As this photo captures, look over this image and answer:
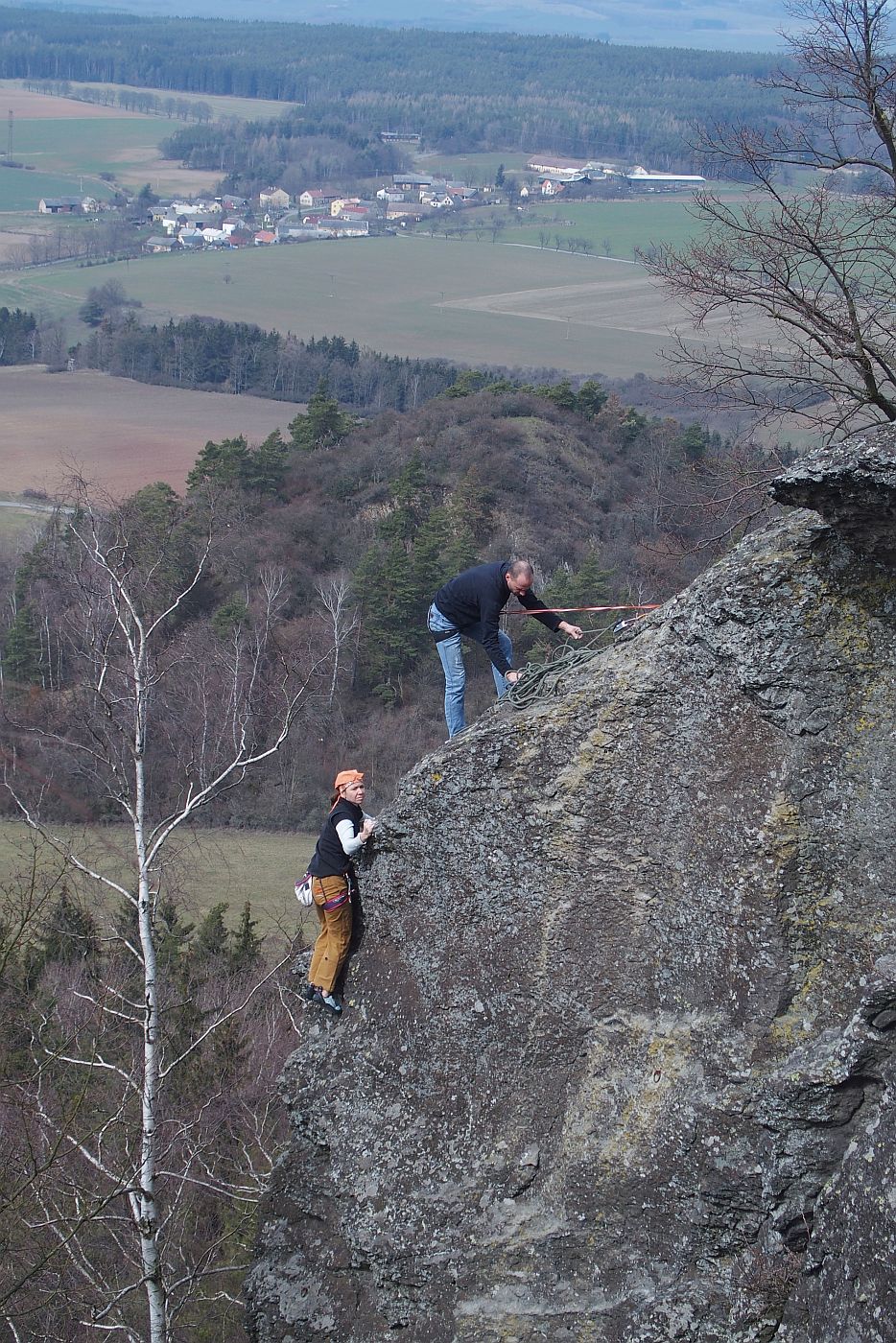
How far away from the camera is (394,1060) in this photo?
10.7 metres

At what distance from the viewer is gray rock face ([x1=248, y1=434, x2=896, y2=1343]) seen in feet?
27.9

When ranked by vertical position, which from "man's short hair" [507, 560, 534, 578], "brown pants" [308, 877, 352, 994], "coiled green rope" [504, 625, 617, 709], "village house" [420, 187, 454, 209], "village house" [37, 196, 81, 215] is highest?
"village house" [420, 187, 454, 209]

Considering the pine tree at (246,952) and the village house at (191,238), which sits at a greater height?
the village house at (191,238)

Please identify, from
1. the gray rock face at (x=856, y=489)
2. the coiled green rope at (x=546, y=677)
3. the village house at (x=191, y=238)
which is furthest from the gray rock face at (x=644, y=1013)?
the village house at (x=191, y=238)

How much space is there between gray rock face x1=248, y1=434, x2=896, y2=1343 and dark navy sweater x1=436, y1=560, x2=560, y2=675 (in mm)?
1941

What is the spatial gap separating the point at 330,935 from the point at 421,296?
124477mm

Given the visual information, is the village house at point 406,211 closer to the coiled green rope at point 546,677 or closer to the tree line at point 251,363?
the tree line at point 251,363

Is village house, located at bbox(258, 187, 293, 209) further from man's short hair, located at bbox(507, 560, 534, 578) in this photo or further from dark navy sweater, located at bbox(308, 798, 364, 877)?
dark navy sweater, located at bbox(308, 798, 364, 877)

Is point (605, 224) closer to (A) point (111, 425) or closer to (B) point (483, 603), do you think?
(A) point (111, 425)

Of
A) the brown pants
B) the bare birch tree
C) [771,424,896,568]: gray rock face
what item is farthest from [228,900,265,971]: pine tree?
[771,424,896,568]: gray rock face

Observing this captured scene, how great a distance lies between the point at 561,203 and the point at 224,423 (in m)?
97.3

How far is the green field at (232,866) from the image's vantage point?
130 feet

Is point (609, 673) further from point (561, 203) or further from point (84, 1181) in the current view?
point (561, 203)

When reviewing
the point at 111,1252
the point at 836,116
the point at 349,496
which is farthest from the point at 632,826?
the point at 349,496
